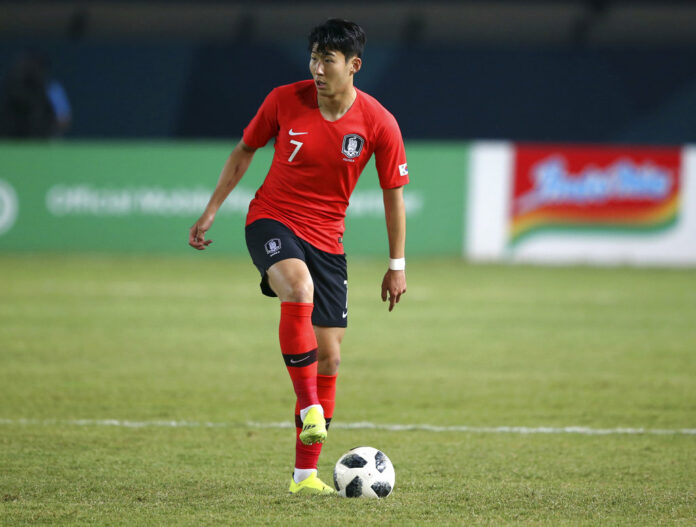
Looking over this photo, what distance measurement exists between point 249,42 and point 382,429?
64.7 feet

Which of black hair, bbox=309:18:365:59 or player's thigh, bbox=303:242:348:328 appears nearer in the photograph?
black hair, bbox=309:18:365:59

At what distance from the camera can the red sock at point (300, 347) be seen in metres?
4.55

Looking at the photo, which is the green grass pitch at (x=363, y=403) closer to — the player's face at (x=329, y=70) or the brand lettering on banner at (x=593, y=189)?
the player's face at (x=329, y=70)

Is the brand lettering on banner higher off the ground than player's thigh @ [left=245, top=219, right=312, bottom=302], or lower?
higher

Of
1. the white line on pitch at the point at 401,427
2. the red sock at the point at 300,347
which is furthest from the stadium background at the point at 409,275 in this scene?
the red sock at the point at 300,347

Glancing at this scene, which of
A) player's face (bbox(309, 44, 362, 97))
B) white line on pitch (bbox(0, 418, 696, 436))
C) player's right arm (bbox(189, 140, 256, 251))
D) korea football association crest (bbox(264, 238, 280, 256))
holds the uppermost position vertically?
player's face (bbox(309, 44, 362, 97))

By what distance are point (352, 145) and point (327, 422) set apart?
1.29 metres

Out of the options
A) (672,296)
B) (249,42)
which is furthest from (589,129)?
(672,296)

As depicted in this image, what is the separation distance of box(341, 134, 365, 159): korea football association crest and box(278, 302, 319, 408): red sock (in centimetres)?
72

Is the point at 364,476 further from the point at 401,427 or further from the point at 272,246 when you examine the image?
the point at 401,427

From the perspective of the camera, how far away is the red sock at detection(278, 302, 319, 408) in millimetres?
4551

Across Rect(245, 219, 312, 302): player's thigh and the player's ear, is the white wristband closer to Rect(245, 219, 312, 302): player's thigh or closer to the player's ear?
Rect(245, 219, 312, 302): player's thigh

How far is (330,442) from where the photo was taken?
18.5ft

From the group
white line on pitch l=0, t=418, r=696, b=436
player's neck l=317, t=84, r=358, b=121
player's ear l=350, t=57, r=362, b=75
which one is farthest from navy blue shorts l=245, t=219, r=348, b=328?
white line on pitch l=0, t=418, r=696, b=436
